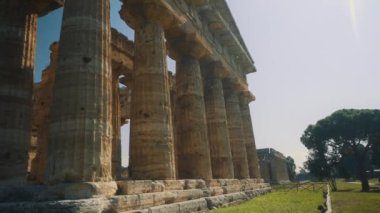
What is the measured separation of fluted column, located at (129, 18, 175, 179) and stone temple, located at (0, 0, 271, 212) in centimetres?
4

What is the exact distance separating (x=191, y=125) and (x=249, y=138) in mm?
11388

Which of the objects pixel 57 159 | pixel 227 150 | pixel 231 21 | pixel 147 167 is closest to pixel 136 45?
pixel 147 167

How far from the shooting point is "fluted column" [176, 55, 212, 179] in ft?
49.8

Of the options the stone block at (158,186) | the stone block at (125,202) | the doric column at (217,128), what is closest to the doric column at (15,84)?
the stone block at (158,186)

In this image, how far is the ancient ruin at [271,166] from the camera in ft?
164

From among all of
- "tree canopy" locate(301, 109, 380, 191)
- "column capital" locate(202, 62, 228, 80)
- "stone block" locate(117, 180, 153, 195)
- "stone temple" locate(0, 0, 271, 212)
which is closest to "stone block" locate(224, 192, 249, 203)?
"stone temple" locate(0, 0, 271, 212)

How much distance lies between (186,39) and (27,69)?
7.75 m

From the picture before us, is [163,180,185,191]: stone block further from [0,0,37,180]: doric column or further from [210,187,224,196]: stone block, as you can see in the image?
[0,0,37,180]: doric column

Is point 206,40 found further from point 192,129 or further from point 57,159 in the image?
point 57,159

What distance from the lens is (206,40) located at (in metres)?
18.3

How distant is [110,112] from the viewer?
9.05 metres

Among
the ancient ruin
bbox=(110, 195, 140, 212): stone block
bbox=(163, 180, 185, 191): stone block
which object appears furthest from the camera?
the ancient ruin

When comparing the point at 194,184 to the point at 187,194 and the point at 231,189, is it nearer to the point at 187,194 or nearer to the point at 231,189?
the point at 187,194

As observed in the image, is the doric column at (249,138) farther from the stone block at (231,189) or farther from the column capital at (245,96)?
the stone block at (231,189)
